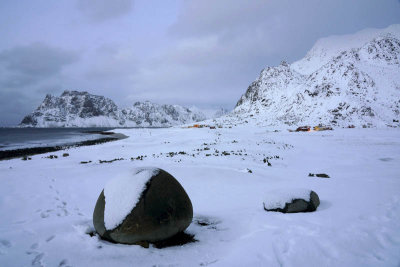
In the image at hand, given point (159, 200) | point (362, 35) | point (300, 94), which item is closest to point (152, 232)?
point (159, 200)

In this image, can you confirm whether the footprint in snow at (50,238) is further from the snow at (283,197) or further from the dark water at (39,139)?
the dark water at (39,139)

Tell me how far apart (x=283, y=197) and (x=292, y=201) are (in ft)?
1.02

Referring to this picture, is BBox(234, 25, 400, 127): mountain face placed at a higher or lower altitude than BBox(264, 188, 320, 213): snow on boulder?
higher

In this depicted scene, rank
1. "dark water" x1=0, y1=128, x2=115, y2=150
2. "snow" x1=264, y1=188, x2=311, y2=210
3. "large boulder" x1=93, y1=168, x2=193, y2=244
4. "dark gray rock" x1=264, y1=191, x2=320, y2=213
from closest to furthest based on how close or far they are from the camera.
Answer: "large boulder" x1=93, y1=168, x2=193, y2=244 → "dark gray rock" x1=264, y1=191, x2=320, y2=213 → "snow" x1=264, y1=188, x2=311, y2=210 → "dark water" x1=0, y1=128, x2=115, y2=150

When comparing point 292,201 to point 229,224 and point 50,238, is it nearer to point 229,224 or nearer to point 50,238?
point 229,224

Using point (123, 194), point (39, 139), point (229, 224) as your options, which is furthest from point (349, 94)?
point (39, 139)

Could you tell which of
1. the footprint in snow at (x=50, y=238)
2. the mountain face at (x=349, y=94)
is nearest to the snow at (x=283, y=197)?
the footprint in snow at (x=50, y=238)

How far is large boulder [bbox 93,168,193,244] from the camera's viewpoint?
543 centimetres

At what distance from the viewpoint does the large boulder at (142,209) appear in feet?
17.8

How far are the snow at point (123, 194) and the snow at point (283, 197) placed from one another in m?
4.09

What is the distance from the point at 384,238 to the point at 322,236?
1320 mm

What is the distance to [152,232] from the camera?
545cm

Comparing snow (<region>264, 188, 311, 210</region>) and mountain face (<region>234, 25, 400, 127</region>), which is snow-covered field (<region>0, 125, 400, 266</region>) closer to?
snow (<region>264, 188, 311, 210</region>)

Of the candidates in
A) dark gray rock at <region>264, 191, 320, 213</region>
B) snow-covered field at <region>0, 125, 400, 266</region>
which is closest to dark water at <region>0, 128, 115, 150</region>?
snow-covered field at <region>0, 125, 400, 266</region>
